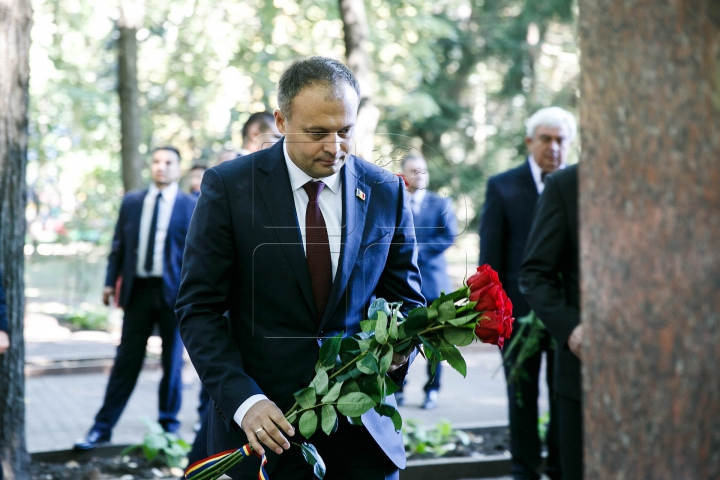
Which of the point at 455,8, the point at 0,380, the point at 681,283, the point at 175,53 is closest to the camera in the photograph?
the point at 681,283

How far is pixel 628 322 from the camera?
2.07m

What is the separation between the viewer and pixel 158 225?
843 centimetres

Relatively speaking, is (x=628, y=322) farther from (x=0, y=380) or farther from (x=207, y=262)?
(x=0, y=380)

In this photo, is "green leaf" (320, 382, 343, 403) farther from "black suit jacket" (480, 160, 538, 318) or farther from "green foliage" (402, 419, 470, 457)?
"green foliage" (402, 419, 470, 457)

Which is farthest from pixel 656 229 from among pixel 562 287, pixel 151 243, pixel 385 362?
pixel 151 243

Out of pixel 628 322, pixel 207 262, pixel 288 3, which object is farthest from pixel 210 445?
pixel 288 3

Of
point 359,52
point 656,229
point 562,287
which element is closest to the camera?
point 656,229

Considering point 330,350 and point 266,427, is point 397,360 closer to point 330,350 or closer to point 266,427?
point 330,350

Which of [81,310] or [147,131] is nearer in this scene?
[81,310]

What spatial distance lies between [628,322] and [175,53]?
22.2 meters

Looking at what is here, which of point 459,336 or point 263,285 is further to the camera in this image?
point 263,285

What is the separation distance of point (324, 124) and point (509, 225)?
385 cm

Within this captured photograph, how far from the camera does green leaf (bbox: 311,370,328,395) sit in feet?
10.1

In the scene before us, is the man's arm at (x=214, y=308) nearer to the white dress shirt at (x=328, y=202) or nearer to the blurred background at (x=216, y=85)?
the white dress shirt at (x=328, y=202)
